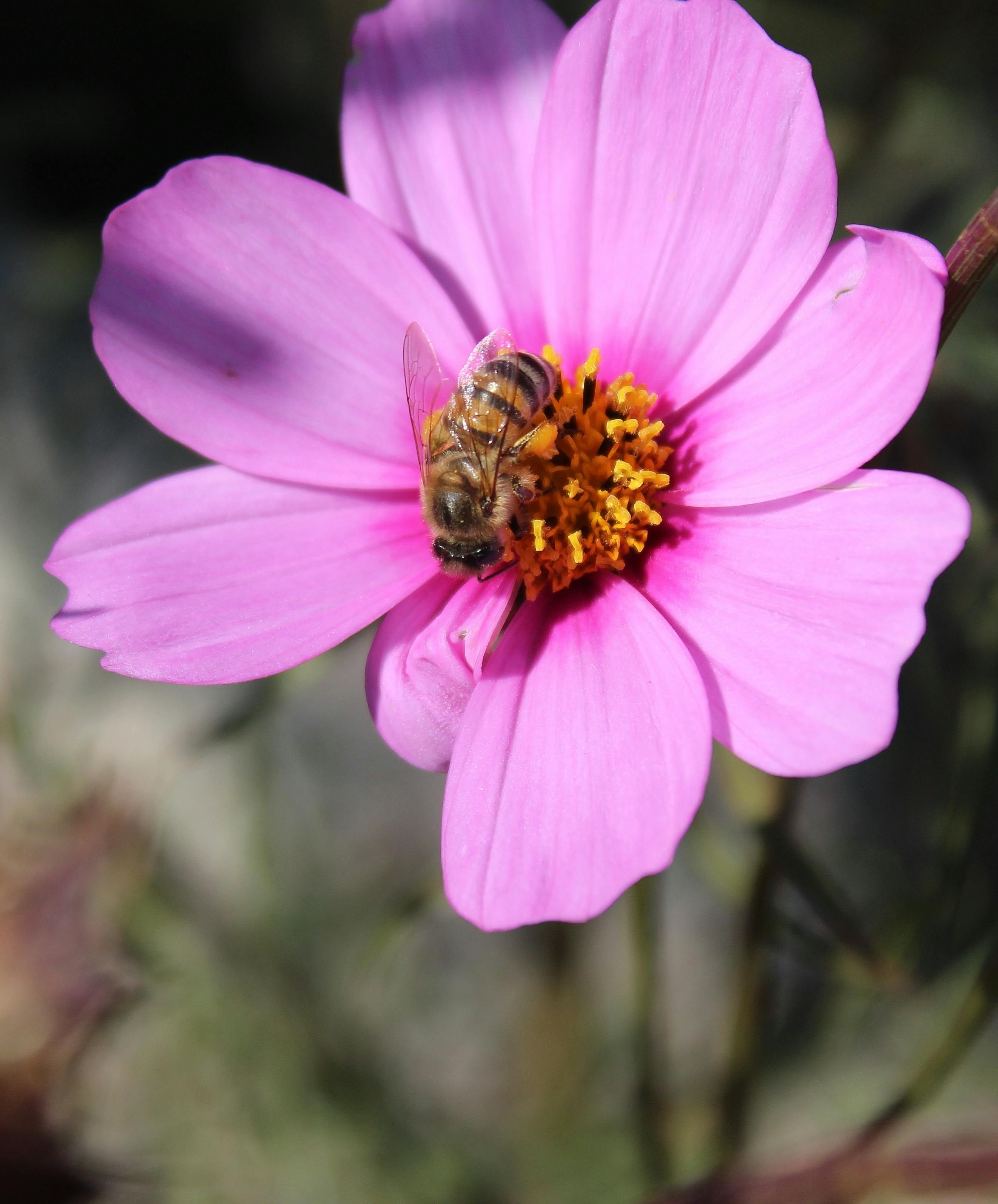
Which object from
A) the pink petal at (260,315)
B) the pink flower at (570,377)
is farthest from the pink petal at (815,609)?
the pink petal at (260,315)

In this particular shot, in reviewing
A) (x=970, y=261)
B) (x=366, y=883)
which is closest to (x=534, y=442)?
(x=970, y=261)

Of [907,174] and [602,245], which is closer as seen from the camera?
[602,245]

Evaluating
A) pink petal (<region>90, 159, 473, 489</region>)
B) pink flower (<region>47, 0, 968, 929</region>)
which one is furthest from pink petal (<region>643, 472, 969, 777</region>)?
pink petal (<region>90, 159, 473, 489</region>)

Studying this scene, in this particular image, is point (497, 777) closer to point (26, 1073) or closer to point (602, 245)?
point (602, 245)

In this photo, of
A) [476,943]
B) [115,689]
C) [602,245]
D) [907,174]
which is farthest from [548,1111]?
[907,174]

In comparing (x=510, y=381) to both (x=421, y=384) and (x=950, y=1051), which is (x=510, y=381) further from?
(x=950, y=1051)

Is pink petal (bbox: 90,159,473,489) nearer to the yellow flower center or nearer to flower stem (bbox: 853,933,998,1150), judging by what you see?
the yellow flower center
